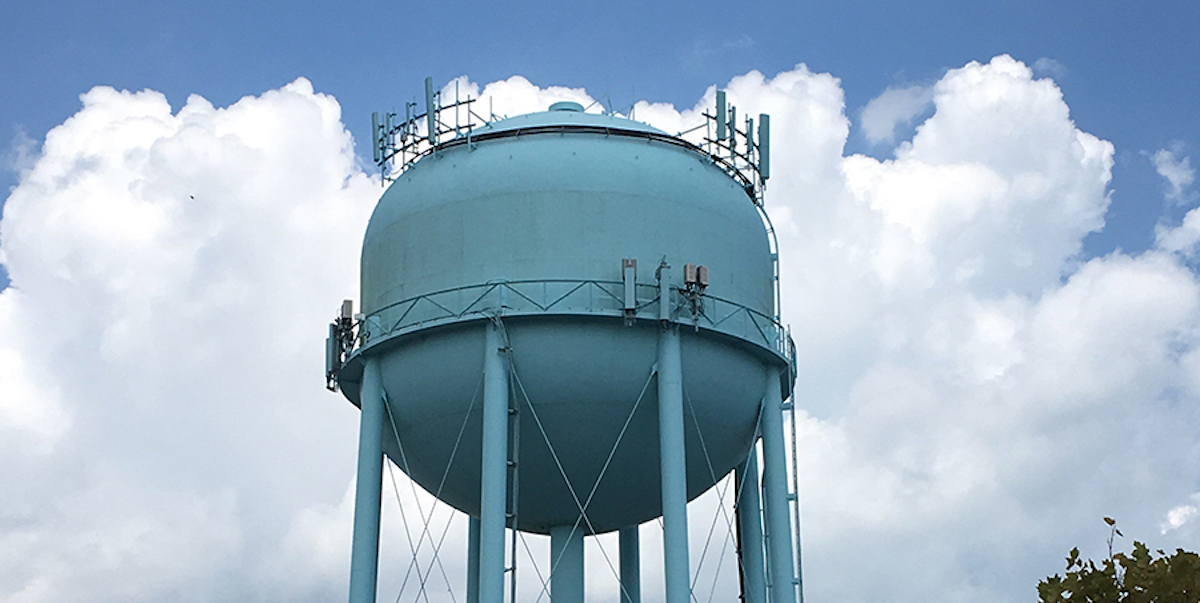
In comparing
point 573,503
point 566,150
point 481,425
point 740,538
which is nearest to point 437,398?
point 481,425

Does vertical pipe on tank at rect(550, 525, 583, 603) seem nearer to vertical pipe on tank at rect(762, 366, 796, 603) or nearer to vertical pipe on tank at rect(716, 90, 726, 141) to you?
vertical pipe on tank at rect(762, 366, 796, 603)

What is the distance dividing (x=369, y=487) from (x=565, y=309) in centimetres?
432

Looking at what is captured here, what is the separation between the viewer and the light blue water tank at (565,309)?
22.1 metres

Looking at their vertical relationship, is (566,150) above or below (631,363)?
above

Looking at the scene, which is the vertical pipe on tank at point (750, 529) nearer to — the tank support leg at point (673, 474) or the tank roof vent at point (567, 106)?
the tank support leg at point (673, 474)

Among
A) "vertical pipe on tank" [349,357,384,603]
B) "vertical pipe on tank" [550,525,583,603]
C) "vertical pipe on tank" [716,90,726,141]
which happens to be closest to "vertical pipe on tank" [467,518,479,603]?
"vertical pipe on tank" [550,525,583,603]

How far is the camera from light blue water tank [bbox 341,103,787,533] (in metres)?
22.1

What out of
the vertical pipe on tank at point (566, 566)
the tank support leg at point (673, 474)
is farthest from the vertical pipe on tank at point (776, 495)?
the vertical pipe on tank at point (566, 566)

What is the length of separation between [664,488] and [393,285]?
549 cm

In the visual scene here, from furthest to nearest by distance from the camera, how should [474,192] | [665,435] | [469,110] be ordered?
1. [469,110]
2. [474,192]
3. [665,435]

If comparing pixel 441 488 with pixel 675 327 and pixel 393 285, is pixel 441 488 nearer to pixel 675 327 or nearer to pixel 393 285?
pixel 393 285

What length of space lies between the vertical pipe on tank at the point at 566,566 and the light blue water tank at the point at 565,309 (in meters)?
0.63

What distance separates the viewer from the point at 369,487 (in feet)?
76.0

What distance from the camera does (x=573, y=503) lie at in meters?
23.8
